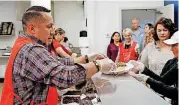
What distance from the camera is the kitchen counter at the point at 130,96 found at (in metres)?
1.19

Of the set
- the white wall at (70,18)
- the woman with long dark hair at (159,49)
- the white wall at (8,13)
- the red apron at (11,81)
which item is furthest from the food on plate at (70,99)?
the white wall at (8,13)

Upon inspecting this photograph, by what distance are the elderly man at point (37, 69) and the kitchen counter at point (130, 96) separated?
0.16 meters

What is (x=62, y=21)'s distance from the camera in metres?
7.76

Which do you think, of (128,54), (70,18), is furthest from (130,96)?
(70,18)

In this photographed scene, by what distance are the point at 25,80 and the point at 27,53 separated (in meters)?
0.15

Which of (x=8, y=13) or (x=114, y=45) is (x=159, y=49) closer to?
(x=114, y=45)

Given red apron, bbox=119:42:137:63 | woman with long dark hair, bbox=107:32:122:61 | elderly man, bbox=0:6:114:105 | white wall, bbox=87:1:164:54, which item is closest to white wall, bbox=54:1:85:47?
white wall, bbox=87:1:164:54

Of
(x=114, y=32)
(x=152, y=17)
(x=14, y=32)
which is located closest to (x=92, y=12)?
(x=114, y=32)

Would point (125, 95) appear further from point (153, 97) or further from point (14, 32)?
point (14, 32)

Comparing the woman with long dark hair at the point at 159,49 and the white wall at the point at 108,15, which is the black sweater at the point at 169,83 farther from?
the white wall at the point at 108,15

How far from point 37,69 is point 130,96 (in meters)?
0.50

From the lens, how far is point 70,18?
25.5ft

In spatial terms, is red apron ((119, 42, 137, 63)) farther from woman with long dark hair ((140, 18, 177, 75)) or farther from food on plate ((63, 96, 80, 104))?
food on plate ((63, 96, 80, 104))

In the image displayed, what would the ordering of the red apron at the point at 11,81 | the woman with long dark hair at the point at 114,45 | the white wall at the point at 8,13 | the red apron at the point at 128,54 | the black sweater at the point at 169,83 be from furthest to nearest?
the white wall at the point at 8,13 < the woman with long dark hair at the point at 114,45 < the red apron at the point at 128,54 < the black sweater at the point at 169,83 < the red apron at the point at 11,81
